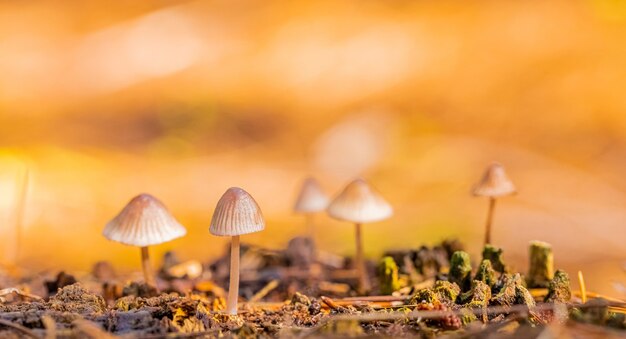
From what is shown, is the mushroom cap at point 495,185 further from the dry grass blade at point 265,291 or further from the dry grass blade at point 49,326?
the dry grass blade at point 49,326

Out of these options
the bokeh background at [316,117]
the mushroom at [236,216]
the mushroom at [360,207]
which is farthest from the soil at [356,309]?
the bokeh background at [316,117]

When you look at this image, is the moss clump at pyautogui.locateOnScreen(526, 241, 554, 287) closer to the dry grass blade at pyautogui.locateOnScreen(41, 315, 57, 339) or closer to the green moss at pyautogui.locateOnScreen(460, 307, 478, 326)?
the green moss at pyautogui.locateOnScreen(460, 307, 478, 326)

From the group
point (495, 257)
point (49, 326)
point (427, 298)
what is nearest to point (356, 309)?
point (427, 298)

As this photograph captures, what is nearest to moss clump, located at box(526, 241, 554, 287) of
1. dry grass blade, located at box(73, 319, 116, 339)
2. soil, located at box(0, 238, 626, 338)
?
soil, located at box(0, 238, 626, 338)

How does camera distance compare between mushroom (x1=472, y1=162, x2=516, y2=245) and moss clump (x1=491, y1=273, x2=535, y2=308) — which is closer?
moss clump (x1=491, y1=273, x2=535, y2=308)

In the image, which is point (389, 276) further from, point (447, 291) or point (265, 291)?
point (265, 291)
